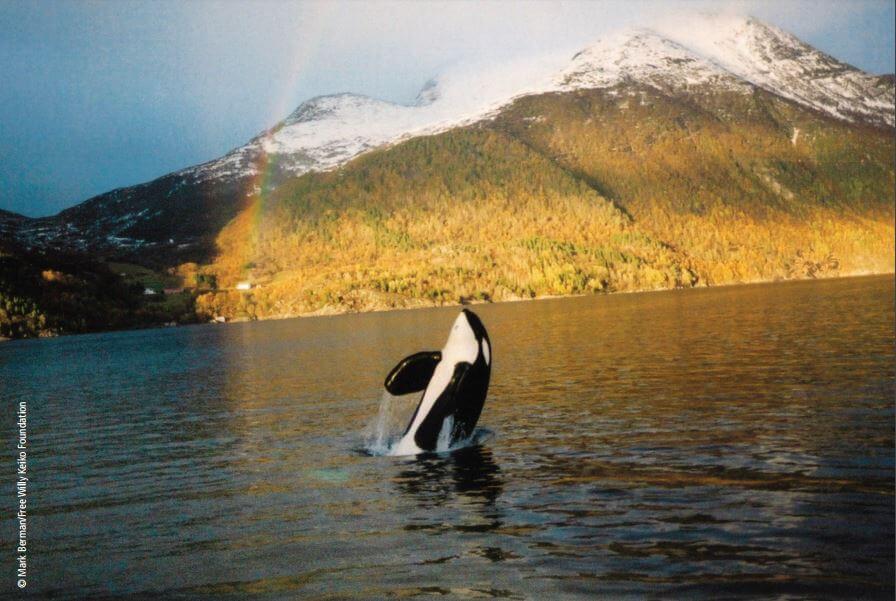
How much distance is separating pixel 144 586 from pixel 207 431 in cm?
2254

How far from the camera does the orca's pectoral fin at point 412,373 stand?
26.8 m

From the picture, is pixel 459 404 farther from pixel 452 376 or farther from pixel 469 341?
pixel 469 341

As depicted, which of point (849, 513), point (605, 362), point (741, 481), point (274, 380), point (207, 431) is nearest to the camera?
point (849, 513)

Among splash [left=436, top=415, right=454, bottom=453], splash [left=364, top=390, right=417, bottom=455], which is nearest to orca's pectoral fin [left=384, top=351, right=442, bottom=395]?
splash [left=436, top=415, right=454, bottom=453]

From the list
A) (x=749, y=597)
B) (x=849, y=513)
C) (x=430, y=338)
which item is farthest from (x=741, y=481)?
(x=430, y=338)

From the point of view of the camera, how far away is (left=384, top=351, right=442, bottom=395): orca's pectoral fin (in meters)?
26.8

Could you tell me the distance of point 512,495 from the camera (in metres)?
21.6

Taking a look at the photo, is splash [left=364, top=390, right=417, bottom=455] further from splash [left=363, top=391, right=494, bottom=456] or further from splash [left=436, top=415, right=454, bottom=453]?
splash [left=436, top=415, right=454, bottom=453]

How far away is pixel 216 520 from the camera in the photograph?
70.6ft

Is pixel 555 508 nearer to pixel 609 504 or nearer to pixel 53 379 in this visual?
pixel 609 504

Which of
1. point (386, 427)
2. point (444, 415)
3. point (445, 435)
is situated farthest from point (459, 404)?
point (386, 427)

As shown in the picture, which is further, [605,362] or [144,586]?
[605,362]

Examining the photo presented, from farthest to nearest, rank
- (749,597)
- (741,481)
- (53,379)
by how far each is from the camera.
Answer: (53,379)
(741,481)
(749,597)

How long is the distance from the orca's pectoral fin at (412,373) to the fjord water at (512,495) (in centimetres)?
243
